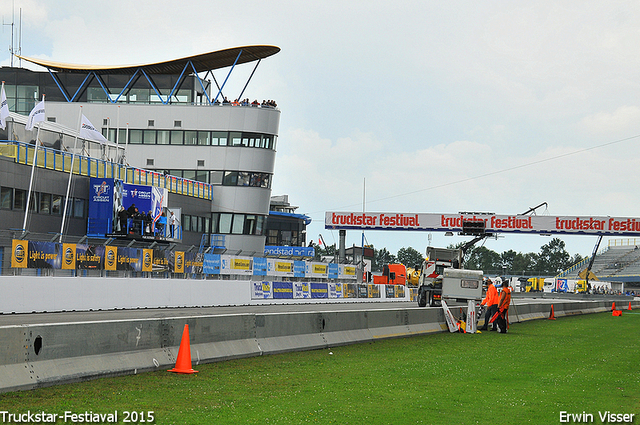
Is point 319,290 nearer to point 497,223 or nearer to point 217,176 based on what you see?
point 217,176

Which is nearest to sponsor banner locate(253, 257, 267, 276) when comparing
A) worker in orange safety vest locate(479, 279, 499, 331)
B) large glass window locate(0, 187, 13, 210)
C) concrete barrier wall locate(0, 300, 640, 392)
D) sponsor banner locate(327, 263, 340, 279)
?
sponsor banner locate(327, 263, 340, 279)

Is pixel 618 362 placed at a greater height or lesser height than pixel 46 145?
lesser

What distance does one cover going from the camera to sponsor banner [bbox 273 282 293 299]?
1507 inches

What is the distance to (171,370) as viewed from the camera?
11711 millimetres

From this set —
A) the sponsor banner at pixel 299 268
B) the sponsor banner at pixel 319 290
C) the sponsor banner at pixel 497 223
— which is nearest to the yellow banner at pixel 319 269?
the sponsor banner at pixel 299 268

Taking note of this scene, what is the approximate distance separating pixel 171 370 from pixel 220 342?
1932 mm

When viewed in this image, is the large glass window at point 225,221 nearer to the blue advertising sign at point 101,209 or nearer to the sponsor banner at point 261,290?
the blue advertising sign at point 101,209

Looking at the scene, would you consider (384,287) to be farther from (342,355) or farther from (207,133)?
(342,355)

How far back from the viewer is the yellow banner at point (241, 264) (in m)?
40.9

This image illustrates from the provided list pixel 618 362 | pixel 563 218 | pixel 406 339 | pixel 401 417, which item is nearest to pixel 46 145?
pixel 406 339

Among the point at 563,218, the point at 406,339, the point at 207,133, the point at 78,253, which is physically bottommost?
the point at 406,339

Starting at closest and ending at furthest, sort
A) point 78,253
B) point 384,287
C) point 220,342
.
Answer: point 220,342
point 78,253
point 384,287

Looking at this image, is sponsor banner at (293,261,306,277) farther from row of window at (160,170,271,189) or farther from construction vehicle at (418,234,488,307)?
row of window at (160,170,271,189)

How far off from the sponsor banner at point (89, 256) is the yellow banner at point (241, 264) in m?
9.27
